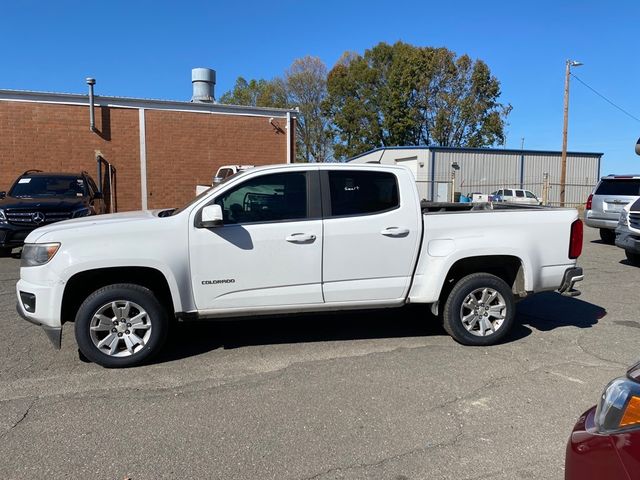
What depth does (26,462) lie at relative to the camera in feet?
10.3

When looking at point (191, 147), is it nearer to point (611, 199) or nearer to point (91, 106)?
point (91, 106)

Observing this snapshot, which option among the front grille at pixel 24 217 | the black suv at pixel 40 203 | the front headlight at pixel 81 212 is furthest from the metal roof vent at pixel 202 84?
the front grille at pixel 24 217

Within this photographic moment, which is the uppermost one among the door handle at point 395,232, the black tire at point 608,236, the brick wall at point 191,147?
the brick wall at point 191,147

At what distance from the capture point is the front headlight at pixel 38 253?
453 cm

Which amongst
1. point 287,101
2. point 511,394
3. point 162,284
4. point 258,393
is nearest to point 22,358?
point 162,284

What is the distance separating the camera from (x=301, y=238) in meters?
4.89

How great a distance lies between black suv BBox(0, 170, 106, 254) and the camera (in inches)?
396

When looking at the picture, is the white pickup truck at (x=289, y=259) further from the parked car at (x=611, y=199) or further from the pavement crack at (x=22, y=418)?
the parked car at (x=611, y=199)

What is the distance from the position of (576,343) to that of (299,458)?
3683 millimetres

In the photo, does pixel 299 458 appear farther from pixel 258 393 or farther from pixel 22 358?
pixel 22 358

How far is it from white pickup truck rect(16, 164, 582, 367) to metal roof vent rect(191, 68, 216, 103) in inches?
703

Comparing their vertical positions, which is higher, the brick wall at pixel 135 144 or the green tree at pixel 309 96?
the green tree at pixel 309 96

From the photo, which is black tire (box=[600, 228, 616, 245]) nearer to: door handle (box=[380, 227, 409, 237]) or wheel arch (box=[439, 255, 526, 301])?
wheel arch (box=[439, 255, 526, 301])

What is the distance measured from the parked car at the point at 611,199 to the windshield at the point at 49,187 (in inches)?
511
